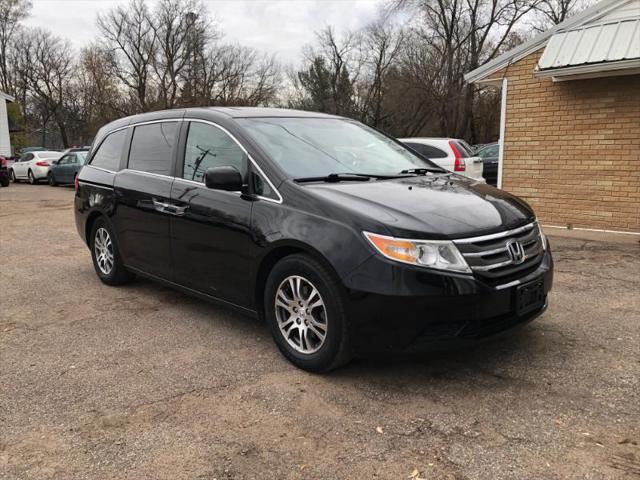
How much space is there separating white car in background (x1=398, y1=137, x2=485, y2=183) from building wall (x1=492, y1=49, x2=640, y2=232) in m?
1.80

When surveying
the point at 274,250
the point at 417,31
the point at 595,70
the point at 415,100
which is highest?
the point at 417,31

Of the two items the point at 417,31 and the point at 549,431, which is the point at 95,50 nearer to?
the point at 417,31

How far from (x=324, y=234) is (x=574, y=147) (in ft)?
22.3

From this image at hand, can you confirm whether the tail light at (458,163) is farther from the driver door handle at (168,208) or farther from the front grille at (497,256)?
the front grille at (497,256)

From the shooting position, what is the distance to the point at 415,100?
38.1m

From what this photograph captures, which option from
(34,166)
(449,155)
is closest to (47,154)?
Answer: (34,166)

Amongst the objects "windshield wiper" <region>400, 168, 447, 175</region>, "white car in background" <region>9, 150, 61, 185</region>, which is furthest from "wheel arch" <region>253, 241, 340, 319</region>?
"white car in background" <region>9, 150, 61, 185</region>

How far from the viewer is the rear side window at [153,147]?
4.81 metres

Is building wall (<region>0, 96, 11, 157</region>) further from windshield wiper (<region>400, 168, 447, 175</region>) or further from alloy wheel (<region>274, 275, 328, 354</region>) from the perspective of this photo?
alloy wheel (<region>274, 275, 328, 354</region>)

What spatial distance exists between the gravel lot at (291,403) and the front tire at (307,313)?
5.5 inches

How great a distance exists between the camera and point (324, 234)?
11.0ft

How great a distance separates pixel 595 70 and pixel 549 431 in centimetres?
660

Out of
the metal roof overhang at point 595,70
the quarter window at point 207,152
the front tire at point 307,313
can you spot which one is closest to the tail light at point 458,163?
the metal roof overhang at point 595,70

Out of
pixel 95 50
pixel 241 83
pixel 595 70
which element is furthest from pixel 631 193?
pixel 95 50
